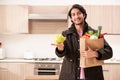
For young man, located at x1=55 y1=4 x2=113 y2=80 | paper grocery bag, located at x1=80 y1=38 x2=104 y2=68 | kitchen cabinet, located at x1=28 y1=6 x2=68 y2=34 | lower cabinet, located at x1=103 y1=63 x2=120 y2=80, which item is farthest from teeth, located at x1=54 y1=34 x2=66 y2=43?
kitchen cabinet, located at x1=28 y1=6 x2=68 y2=34

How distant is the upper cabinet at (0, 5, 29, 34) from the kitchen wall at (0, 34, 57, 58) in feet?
1.24

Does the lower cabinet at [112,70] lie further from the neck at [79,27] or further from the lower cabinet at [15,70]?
the neck at [79,27]

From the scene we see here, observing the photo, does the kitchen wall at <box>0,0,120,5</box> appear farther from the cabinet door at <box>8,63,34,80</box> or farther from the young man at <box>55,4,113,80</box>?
the young man at <box>55,4,113,80</box>

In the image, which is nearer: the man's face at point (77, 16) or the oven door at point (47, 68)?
the man's face at point (77, 16)

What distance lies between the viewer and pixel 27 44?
176 inches

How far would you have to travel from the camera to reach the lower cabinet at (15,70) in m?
3.93

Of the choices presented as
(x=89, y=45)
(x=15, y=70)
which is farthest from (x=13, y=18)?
(x=89, y=45)

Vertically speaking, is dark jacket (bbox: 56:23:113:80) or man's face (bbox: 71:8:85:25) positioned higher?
man's face (bbox: 71:8:85:25)

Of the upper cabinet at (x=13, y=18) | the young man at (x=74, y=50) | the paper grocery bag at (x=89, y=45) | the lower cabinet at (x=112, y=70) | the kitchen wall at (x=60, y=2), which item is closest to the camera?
the paper grocery bag at (x=89, y=45)

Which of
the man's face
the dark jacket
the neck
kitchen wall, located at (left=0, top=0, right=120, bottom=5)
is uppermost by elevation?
kitchen wall, located at (left=0, top=0, right=120, bottom=5)

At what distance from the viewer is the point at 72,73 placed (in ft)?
6.31

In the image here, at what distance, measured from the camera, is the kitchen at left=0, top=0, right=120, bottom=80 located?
3.94 metres

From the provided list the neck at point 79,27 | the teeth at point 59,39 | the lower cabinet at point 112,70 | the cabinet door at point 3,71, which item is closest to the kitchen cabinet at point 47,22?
the cabinet door at point 3,71

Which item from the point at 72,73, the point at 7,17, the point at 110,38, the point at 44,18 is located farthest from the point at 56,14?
the point at 72,73
